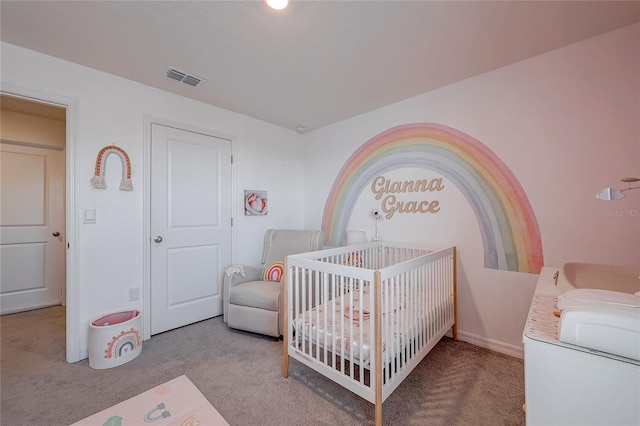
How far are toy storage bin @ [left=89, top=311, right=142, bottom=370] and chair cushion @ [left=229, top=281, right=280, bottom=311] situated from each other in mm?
784

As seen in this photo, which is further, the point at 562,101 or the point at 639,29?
the point at 562,101

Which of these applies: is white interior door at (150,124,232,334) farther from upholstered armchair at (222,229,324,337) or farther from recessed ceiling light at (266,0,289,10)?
recessed ceiling light at (266,0,289,10)

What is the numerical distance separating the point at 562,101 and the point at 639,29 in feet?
1.60

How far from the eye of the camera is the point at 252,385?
1.69m

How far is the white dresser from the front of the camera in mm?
657

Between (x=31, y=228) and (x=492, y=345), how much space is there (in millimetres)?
5097

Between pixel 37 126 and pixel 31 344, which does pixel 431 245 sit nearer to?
pixel 31 344

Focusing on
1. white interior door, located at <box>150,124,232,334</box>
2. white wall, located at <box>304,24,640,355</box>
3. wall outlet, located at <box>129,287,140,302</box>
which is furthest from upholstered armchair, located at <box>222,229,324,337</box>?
white wall, located at <box>304,24,640,355</box>

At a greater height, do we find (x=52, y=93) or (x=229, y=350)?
(x=52, y=93)

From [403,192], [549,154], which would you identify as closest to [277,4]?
[403,192]

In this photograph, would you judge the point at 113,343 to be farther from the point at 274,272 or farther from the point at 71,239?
the point at 274,272

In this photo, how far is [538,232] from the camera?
1.93 m

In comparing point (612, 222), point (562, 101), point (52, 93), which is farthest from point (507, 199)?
point (52, 93)

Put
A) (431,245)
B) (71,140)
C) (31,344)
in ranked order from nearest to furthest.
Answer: (71,140)
(31,344)
(431,245)
